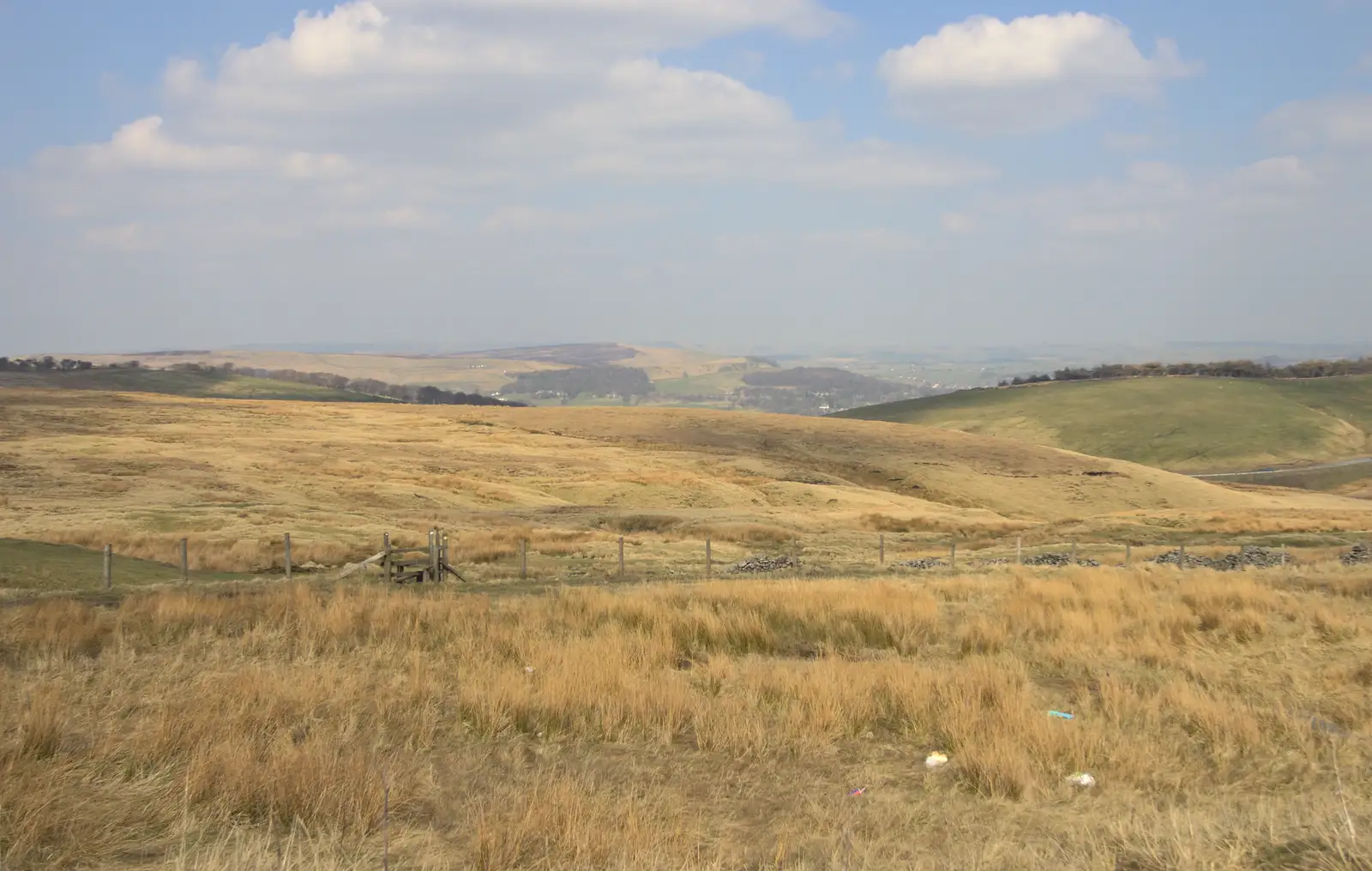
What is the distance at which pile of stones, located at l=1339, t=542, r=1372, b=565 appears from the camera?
28719mm

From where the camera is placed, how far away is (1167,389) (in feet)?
565

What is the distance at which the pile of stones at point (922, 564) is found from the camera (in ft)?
100

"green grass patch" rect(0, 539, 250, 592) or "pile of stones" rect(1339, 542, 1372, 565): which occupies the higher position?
"green grass patch" rect(0, 539, 250, 592)

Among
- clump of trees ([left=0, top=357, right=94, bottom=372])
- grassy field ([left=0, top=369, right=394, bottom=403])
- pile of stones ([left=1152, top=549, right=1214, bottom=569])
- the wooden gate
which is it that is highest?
clump of trees ([left=0, top=357, right=94, bottom=372])

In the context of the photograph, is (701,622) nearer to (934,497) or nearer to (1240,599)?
(1240,599)

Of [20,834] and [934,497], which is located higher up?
[20,834]

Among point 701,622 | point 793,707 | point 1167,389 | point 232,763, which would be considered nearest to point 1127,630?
point 701,622

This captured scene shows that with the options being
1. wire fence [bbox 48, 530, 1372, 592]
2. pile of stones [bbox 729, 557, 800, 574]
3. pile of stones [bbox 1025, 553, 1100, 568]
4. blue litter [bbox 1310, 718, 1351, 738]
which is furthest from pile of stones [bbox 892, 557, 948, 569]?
blue litter [bbox 1310, 718, 1351, 738]

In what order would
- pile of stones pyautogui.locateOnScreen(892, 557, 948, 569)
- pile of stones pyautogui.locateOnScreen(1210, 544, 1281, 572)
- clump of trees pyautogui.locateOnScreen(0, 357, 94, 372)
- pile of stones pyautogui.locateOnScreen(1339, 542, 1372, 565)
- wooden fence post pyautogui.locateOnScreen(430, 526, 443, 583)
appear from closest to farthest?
1. wooden fence post pyautogui.locateOnScreen(430, 526, 443, 583)
2. pile of stones pyautogui.locateOnScreen(1339, 542, 1372, 565)
3. pile of stones pyautogui.locateOnScreen(892, 557, 948, 569)
4. pile of stones pyautogui.locateOnScreen(1210, 544, 1281, 572)
5. clump of trees pyautogui.locateOnScreen(0, 357, 94, 372)

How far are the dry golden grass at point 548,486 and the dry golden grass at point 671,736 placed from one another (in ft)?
55.7

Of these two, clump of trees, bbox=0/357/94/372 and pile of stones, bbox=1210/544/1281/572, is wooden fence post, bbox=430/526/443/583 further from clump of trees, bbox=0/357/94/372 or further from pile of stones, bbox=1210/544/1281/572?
clump of trees, bbox=0/357/94/372

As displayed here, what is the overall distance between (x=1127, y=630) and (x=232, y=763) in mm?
13208

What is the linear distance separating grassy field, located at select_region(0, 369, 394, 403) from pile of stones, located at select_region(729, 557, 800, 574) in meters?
142

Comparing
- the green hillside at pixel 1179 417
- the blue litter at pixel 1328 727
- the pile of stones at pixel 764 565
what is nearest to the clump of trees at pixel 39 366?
the green hillside at pixel 1179 417
